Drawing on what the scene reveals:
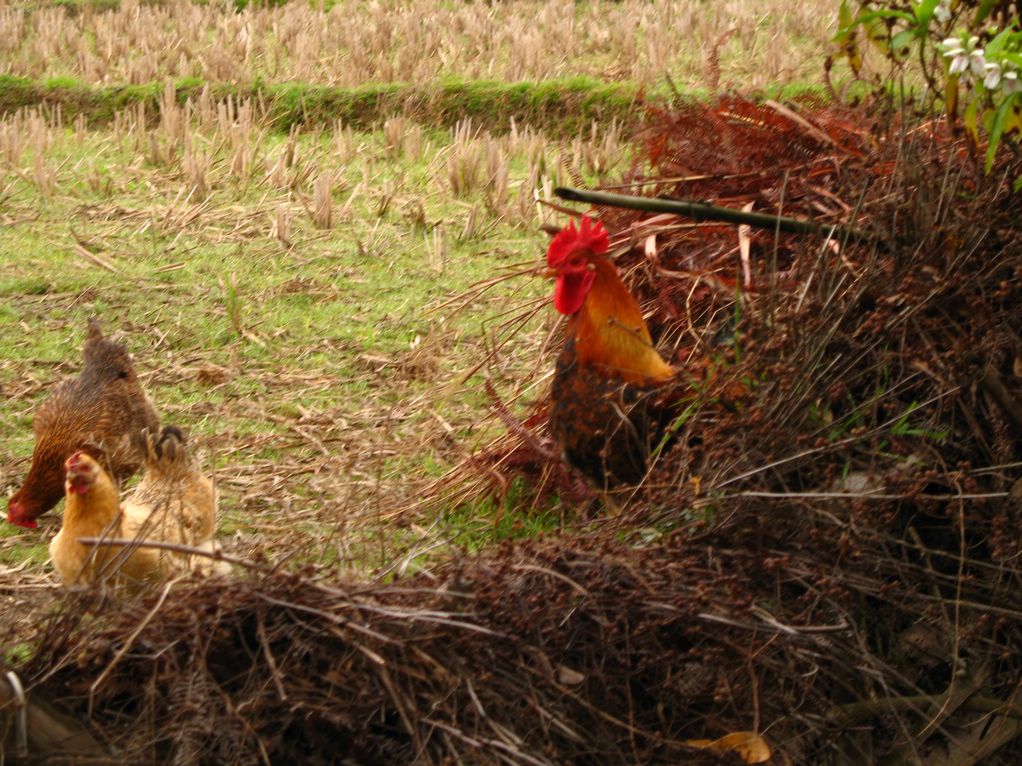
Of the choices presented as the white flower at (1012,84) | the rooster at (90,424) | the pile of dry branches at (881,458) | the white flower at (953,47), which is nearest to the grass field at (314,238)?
the rooster at (90,424)

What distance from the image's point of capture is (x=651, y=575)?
270 centimetres

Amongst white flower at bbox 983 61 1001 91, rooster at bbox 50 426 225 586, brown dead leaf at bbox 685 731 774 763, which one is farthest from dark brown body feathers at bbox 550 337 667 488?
white flower at bbox 983 61 1001 91

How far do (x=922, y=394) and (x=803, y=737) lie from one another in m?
0.92

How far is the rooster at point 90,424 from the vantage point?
149 inches

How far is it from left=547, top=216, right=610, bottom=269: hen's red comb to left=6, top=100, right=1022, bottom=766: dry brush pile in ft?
1.28

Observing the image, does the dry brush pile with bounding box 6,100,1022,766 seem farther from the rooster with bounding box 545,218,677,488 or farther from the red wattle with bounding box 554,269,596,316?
the red wattle with bounding box 554,269,596,316

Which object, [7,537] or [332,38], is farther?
[332,38]

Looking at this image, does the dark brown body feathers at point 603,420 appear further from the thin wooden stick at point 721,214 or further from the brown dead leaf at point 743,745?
the brown dead leaf at point 743,745

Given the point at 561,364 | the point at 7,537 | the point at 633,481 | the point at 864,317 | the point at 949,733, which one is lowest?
the point at 7,537

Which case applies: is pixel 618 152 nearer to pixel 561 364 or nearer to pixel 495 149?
pixel 495 149

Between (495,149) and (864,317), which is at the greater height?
(864,317)

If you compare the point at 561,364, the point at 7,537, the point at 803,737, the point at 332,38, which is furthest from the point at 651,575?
the point at 332,38

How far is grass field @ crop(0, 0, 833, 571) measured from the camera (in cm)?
407

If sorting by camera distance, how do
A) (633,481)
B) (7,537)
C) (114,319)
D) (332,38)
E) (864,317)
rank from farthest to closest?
1. (332,38)
2. (114,319)
3. (7,537)
4. (633,481)
5. (864,317)
